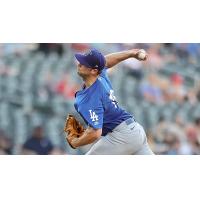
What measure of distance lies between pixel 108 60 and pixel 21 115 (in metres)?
5.16

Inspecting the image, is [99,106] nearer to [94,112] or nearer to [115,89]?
[94,112]

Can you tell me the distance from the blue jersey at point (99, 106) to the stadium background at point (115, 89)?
495 cm

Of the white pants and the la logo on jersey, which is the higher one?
the la logo on jersey

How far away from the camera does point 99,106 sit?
21.1 ft

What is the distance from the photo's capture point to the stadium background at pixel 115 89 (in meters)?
11.9

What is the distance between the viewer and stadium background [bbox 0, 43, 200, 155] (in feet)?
39.0

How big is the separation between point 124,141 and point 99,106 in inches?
18.2

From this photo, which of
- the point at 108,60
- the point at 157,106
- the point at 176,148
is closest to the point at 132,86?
the point at 157,106

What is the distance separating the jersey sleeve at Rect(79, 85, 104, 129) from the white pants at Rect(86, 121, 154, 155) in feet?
1.17

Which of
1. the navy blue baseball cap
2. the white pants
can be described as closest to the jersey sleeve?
the navy blue baseball cap

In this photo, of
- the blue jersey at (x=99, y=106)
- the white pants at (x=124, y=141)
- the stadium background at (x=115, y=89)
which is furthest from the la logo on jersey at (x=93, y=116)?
the stadium background at (x=115, y=89)

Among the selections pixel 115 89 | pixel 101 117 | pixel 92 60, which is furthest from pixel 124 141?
pixel 115 89

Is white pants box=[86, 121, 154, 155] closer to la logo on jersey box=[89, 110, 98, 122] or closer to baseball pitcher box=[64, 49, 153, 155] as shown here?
baseball pitcher box=[64, 49, 153, 155]
